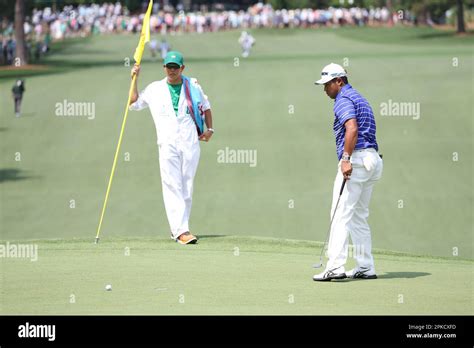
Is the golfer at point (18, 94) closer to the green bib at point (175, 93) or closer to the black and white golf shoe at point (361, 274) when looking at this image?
the green bib at point (175, 93)

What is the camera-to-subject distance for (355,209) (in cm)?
1244

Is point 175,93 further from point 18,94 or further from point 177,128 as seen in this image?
point 18,94

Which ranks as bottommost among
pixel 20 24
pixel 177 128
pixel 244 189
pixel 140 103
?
pixel 244 189

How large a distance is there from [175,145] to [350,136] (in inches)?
141

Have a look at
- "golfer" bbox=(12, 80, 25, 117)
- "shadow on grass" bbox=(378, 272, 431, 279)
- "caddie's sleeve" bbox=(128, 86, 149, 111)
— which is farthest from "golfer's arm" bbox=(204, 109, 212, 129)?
"golfer" bbox=(12, 80, 25, 117)

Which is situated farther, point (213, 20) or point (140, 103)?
point (213, 20)

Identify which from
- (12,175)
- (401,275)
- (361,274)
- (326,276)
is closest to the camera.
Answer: (326,276)

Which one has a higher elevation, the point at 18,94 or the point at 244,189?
the point at 18,94

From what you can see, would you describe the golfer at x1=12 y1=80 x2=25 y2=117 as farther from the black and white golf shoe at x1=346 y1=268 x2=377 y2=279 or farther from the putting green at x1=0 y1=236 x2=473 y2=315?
the black and white golf shoe at x1=346 y1=268 x2=377 y2=279

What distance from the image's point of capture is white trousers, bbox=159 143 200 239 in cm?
1498

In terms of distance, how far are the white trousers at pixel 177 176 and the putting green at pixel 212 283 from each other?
1.25 ft

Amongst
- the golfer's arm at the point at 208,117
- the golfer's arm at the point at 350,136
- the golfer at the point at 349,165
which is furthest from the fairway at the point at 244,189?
the golfer's arm at the point at 208,117

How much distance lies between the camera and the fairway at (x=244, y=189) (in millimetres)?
11172

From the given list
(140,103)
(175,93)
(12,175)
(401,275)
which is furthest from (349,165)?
(12,175)
